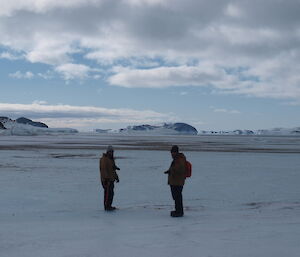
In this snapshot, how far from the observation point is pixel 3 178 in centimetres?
1545

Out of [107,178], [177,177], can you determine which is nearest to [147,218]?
[177,177]

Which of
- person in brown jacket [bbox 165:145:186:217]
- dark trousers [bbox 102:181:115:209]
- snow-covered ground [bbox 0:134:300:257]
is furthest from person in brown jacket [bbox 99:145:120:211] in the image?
person in brown jacket [bbox 165:145:186:217]

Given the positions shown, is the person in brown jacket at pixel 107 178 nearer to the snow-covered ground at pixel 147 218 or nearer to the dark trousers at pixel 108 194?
the dark trousers at pixel 108 194

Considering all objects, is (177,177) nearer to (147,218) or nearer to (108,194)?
(147,218)

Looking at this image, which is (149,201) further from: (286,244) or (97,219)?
(286,244)

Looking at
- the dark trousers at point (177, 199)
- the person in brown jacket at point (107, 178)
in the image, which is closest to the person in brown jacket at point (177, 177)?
the dark trousers at point (177, 199)

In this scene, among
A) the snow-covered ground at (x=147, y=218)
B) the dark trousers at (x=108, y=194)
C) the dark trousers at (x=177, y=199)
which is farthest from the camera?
the dark trousers at (x=108, y=194)

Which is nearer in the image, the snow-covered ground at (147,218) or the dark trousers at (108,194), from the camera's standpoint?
the snow-covered ground at (147,218)

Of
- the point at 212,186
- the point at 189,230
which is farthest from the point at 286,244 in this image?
the point at 212,186

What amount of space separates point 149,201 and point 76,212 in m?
2.44

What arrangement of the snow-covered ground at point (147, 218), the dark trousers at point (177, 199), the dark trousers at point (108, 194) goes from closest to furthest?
the snow-covered ground at point (147, 218) → the dark trousers at point (177, 199) → the dark trousers at point (108, 194)

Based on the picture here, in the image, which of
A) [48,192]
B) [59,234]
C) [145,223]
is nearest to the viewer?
[59,234]

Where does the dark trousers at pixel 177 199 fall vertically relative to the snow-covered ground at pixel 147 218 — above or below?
above

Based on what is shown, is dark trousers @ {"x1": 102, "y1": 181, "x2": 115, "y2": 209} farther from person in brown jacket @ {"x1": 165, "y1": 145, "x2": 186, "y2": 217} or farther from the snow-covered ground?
person in brown jacket @ {"x1": 165, "y1": 145, "x2": 186, "y2": 217}
